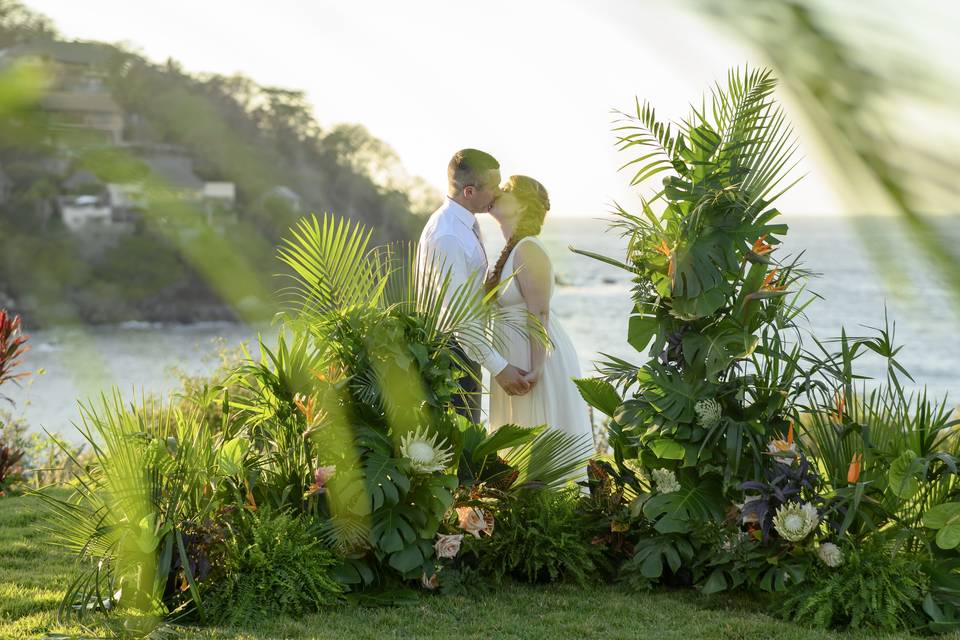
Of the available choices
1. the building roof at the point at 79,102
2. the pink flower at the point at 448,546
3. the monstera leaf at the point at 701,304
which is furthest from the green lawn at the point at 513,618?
the building roof at the point at 79,102

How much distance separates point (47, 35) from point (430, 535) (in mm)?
3767

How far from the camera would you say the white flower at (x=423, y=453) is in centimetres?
433

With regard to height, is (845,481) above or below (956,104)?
below

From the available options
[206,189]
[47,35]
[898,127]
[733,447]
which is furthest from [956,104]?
[206,189]

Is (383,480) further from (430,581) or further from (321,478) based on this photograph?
(430,581)

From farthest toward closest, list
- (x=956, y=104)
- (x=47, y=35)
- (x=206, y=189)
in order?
1. (x=206, y=189)
2. (x=47, y=35)
3. (x=956, y=104)

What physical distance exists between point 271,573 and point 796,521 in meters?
2.31

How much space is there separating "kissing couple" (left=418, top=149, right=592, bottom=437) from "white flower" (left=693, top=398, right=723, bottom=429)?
106cm

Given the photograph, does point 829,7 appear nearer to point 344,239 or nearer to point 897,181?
point 897,181

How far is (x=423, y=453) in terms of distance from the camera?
434cm

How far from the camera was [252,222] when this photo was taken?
5225 cm

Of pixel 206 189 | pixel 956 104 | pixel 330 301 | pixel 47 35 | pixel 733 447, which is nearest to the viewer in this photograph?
pixel 956 104

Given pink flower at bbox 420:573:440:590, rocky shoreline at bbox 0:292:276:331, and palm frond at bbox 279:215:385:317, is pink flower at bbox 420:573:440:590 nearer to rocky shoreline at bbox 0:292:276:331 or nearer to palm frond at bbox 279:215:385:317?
palm frond at bbox 279:215:385:317

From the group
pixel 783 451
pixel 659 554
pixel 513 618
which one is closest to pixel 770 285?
pixel 783 451
